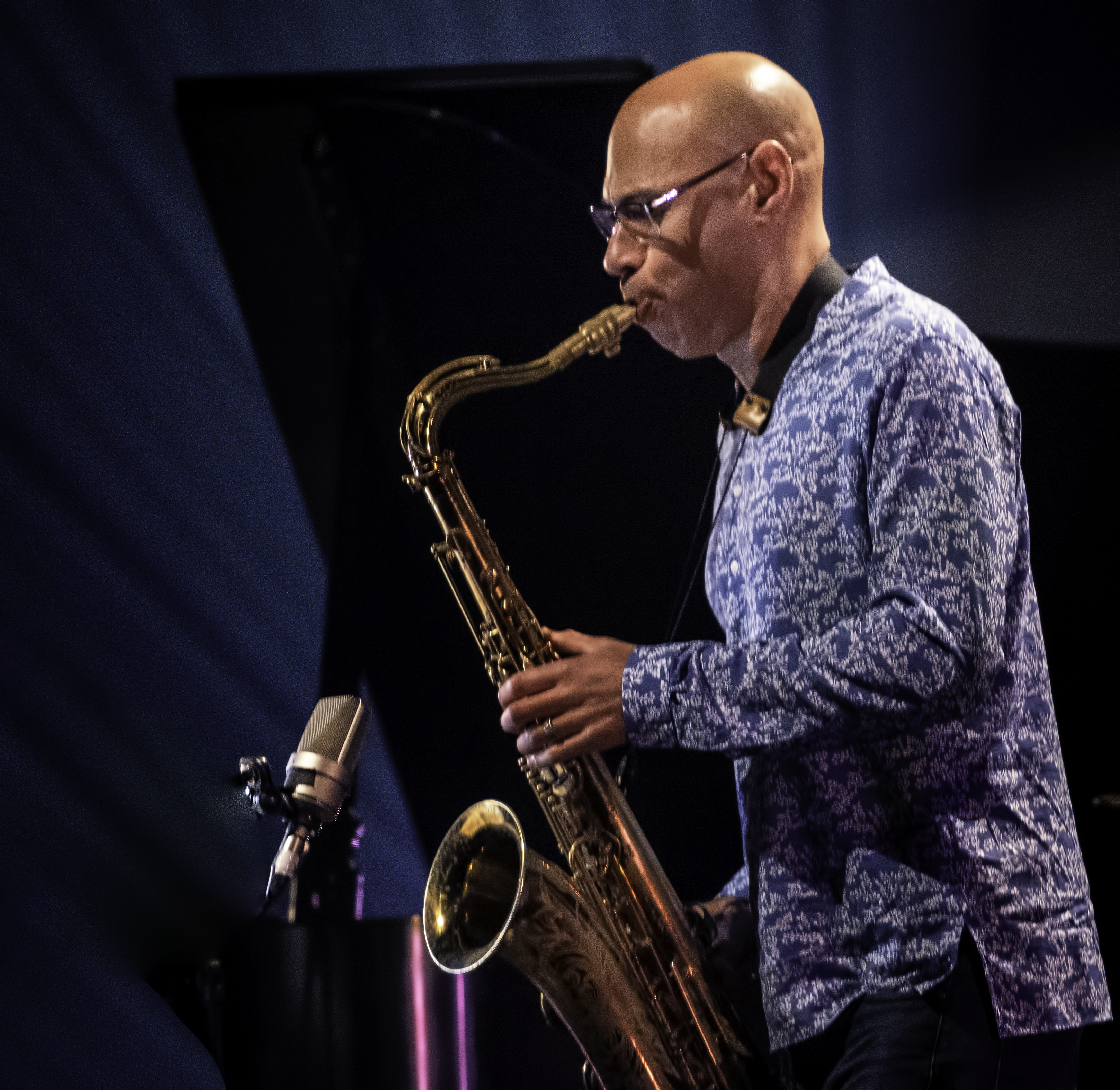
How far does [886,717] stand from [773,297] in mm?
690

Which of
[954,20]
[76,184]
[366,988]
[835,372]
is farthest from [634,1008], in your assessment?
[76,184]

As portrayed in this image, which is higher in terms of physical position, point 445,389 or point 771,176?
point 771,176

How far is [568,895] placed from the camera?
1654 mm

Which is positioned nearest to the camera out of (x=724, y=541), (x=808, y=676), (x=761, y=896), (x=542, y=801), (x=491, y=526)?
(x=808, y=676)

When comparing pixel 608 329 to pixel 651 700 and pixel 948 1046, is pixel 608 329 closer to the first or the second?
pixel 651 700

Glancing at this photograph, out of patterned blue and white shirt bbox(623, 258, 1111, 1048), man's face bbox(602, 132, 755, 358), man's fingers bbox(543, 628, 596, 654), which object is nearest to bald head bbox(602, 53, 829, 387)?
man's face bbox(602, 132, 755, 358)

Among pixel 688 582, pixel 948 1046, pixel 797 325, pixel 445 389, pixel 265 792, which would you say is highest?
pixel 445 389

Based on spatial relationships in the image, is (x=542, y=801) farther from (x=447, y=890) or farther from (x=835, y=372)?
(x=835, y=372)

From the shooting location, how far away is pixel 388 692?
2600 millimetres

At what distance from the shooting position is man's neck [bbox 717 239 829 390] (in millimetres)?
1544

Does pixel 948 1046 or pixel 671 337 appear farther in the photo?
pixel 671 337

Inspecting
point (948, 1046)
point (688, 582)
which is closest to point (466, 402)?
point (688, 582)

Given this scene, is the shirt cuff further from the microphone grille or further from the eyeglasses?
the eyeglasses

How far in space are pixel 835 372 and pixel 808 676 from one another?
409 mm
